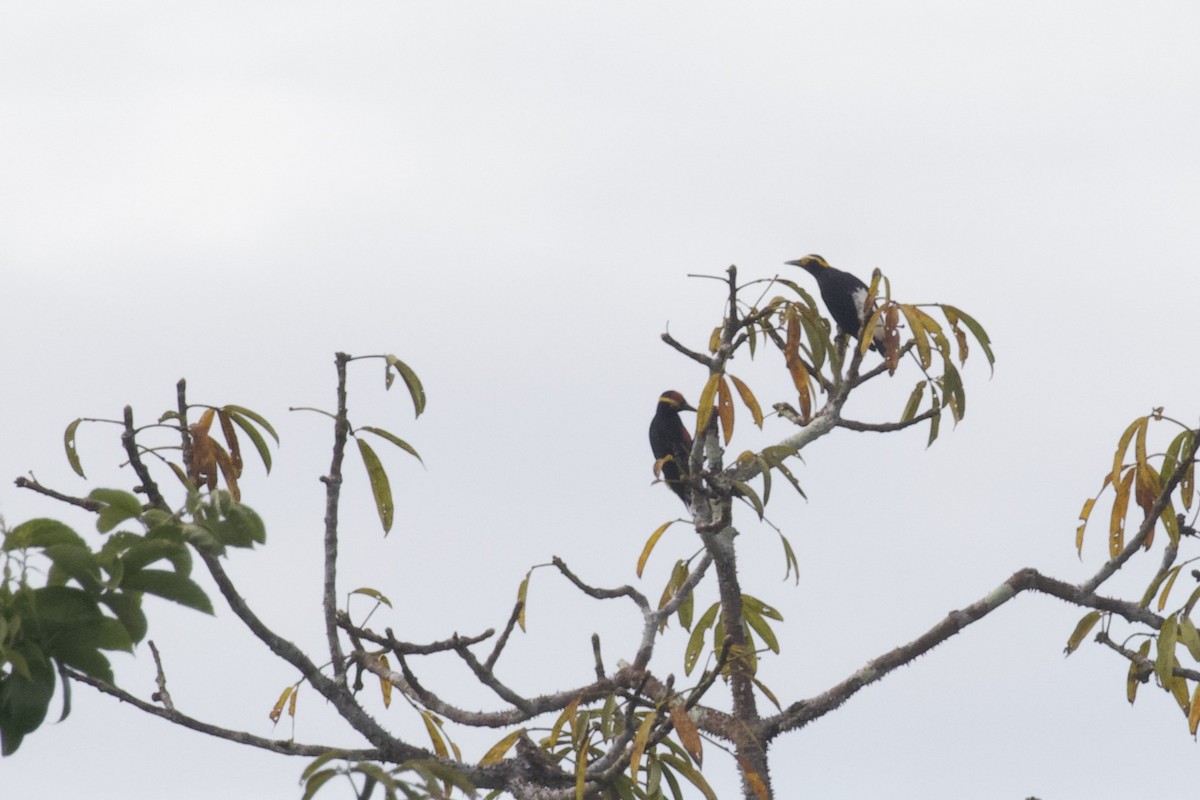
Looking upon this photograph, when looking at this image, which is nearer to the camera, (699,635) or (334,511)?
(334,511)

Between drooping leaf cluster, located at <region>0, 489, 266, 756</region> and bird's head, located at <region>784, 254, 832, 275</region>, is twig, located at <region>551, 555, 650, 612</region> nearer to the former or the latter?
drooping leaf cluster, located at <region>0, 489, 266, 756</region>

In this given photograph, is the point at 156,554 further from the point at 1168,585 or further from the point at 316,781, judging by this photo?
the point at 1168,585

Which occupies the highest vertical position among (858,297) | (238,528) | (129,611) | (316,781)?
(858,297)

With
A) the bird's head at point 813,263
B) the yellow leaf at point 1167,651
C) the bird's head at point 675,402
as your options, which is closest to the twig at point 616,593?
the yellow leaf at point 1167,651

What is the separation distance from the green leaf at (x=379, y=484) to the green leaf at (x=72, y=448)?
0.66m

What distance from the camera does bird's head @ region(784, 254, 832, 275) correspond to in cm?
873

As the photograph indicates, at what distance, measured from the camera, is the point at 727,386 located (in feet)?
12.3

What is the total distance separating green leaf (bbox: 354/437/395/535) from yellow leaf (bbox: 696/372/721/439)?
2.62 feet

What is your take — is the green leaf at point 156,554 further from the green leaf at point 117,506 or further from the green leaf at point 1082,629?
the green leaf at point 1082,629

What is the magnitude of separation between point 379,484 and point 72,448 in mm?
723

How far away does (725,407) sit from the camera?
146 inches

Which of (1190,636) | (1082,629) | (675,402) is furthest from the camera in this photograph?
(675,402)

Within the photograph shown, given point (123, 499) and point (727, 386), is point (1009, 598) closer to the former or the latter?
point (727, 386)

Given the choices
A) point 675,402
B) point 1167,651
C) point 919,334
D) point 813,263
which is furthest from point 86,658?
point 813,263
